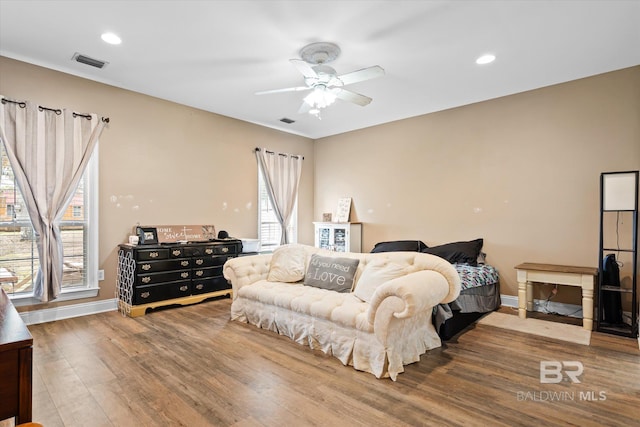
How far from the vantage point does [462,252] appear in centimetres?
455

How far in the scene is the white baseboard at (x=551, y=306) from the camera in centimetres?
400

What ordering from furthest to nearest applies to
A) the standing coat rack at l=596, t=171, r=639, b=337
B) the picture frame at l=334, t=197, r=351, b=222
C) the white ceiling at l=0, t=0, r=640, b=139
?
the picture frame at l=334, t=197, r=351, b=222, the standing coat rack at l=596, t=171, r=639, b=337, the white ceiling at l=0, t=0, r=640, b=139

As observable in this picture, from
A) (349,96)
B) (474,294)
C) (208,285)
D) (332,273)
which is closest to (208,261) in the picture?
(208,285)

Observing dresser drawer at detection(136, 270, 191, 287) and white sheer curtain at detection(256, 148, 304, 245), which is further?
white sheer curtain at detection(256, 148, 304, 245)

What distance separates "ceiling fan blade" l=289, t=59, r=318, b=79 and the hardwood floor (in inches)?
101

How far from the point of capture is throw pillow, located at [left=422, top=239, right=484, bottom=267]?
4.50 metres

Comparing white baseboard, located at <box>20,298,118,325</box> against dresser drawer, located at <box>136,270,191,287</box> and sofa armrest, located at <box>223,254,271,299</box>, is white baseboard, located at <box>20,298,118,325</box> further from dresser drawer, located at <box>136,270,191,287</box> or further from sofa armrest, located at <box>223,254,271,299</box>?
sofa armrest, located at <box>223,254,271,299</box>

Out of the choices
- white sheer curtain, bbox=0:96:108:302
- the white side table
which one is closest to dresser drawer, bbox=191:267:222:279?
white sheer curtain, bbox=0:96:108:302

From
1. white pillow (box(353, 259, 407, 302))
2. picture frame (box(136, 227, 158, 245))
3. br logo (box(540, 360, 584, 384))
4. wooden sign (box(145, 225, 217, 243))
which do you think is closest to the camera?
br logo (box(540, 360, 584, 384))

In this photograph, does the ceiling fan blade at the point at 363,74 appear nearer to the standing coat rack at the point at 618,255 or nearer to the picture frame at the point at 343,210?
the standing coat rack at the point at 618,255

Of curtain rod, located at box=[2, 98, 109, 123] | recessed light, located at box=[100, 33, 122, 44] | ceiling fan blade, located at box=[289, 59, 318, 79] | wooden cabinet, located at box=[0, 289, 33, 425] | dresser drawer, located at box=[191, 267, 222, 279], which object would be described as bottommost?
dresser drawer, located at box=[191, 267, 222, 279]

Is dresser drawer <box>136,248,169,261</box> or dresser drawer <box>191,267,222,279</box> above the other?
dresser drawer <box>136,248,169,261</box>

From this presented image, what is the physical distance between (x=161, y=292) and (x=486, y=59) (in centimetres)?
463

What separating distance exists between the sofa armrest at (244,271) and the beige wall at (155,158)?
155 cm
